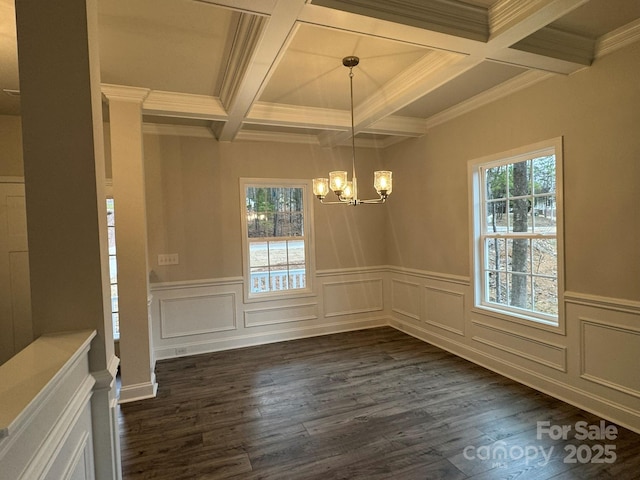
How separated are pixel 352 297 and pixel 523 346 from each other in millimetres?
2317

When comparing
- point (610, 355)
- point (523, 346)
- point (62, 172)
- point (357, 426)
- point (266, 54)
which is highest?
point (266, 54)

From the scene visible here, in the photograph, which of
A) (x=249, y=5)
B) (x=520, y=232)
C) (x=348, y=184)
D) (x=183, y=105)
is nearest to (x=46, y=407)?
(x=249, y=5)

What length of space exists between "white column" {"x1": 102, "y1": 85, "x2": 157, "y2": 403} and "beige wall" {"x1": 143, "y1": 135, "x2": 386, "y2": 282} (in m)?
1.02

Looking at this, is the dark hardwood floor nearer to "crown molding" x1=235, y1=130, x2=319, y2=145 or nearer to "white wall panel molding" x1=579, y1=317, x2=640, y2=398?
"white wall panel molding" x1=579, y1=317, x2=640, y2=398

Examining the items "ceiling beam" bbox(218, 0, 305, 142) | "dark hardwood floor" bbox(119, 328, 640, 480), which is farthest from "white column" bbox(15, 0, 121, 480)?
"dark hardwood floor" bbox(119, 328, 640, 480)

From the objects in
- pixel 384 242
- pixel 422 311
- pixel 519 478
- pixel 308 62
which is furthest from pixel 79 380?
pixel 384 242

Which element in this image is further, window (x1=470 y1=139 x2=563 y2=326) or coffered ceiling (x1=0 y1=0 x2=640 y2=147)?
window (x1=470 y1=139 x2=563 y2=326)

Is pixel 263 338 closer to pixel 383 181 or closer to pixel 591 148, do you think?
pixel 383 181

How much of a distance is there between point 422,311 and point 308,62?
326 centimetres

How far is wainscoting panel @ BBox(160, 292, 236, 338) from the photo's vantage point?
13.4 feet

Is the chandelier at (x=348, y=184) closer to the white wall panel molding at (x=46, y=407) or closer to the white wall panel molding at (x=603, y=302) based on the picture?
the white wall panel molding at (x=603, y=302)

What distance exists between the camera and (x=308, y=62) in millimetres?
2688

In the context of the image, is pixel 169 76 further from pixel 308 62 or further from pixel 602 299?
pixel 602 299

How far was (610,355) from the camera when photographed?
2543mm
